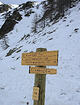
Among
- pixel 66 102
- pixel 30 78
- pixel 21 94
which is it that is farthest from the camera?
pixel 30 78

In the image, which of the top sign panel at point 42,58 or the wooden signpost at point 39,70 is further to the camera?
the wooden signpost at point 39,70

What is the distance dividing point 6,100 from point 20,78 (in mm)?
2778

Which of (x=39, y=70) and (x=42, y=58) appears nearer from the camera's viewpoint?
(x=42, y=58)

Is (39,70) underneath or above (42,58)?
underneath

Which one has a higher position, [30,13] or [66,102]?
[30,13]

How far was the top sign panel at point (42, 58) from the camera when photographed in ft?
12.9

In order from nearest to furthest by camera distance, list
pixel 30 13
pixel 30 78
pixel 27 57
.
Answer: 1. pixel 27 57
2. pixel 30 78
3. pixel 30 13

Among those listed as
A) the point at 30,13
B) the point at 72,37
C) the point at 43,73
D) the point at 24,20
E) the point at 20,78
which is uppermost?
the point at 30,13

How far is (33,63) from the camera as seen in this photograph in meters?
4.32

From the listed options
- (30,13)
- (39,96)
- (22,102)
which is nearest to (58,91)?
(22,102)

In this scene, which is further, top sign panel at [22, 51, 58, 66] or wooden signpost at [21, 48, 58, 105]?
wooden signpost at [21, 48, 58, 105]

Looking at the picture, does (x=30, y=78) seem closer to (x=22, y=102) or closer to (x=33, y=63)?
(x=22, y=102)

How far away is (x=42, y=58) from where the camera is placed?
13.6 ft

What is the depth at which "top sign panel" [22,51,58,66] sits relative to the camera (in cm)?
393
